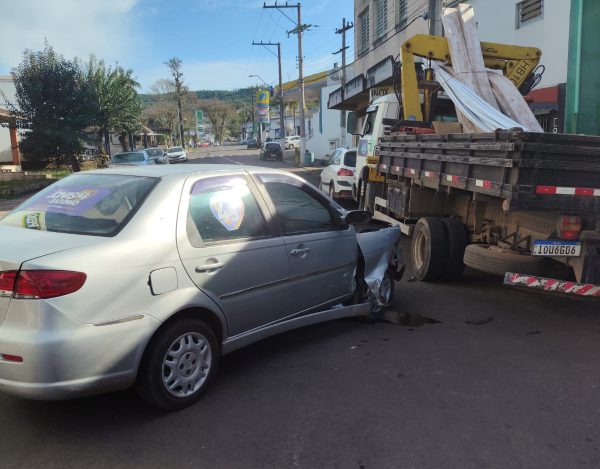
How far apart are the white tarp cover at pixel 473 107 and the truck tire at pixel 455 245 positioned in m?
1.29

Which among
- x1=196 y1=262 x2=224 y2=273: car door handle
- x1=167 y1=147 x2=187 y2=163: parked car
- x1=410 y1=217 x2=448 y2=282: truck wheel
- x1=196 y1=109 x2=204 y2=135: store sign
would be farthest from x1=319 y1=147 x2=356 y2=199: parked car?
x1=196 y1=109 x2=204 y2=135: store sign

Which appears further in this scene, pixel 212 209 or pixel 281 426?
pixel 212 209

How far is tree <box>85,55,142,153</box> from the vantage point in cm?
2845

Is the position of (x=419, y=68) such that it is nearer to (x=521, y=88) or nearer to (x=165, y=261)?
(x=521, y=88)

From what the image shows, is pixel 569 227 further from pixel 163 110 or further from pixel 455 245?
pixel 163 110

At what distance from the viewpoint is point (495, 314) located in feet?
18.1

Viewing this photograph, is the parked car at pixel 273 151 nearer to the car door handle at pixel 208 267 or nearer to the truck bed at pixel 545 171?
the truck bed at pixel 545 171

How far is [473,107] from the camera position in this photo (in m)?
7.32

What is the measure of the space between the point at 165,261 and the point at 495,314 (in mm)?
3613

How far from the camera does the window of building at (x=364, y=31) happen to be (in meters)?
29.5

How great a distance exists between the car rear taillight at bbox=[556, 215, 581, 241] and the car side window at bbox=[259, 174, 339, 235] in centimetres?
191

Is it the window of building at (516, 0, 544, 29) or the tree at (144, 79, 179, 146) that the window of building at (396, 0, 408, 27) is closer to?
the window of building at (516, 0, 544, 29)

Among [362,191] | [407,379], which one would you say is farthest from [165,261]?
[362,191]

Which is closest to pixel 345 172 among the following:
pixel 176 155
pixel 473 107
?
pixel 473 107
